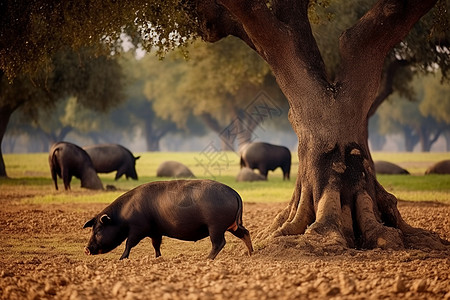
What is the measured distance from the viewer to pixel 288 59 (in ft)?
34.8

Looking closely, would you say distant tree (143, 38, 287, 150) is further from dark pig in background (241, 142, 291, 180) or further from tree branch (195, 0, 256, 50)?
tree branch (195, 0, 256, 50)

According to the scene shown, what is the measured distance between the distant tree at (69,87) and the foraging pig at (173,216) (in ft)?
56.0

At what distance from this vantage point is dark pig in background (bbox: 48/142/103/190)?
21.6m

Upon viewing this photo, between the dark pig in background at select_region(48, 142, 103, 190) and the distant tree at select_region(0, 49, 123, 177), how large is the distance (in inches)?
202

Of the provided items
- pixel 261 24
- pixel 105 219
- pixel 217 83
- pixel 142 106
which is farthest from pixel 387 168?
pixel 142 106

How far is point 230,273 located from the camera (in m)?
7.12

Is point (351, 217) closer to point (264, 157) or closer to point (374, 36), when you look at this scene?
point (374, 36)

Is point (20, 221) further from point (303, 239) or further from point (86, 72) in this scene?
point (86, 72)

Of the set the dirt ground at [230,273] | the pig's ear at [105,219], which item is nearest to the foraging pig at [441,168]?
the dirt ground at [230,273]

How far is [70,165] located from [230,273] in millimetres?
15606

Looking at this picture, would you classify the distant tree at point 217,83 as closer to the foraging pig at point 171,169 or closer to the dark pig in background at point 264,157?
the dark pig in background at point 264,157

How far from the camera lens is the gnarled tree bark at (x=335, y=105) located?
10.1 metres

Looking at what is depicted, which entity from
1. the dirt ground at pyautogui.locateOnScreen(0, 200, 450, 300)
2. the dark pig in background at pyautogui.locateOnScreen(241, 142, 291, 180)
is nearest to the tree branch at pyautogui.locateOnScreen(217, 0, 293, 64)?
the dirt ground at pyautogui.locateOnScreen(0, 200, 450, 300)

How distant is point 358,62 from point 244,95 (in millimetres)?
30904
